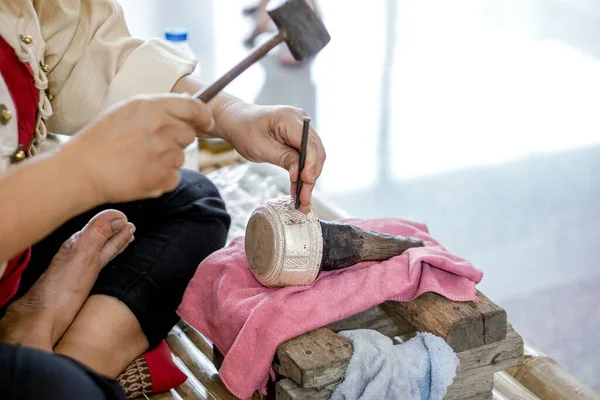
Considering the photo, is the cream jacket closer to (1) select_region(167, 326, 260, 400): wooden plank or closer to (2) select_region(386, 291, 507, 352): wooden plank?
(1) select_region(167, 326, 260, 400): wooden plank

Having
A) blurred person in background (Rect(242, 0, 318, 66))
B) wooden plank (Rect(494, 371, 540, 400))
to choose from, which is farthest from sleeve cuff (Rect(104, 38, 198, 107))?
blurred person in background (Rect(242, 0, 318, 66))

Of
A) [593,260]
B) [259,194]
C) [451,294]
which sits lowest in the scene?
[593,260]

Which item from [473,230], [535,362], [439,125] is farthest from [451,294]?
[439,125]

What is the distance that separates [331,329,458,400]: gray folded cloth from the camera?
121 centimetres

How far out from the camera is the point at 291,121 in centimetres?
131

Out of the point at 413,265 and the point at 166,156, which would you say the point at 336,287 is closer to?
the point at 413,265

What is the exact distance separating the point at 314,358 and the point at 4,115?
0.54 metres

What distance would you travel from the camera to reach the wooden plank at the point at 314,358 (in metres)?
1.20

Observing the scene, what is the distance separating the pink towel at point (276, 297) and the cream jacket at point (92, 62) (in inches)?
12.5

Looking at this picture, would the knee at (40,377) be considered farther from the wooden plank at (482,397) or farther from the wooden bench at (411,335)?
the wooden plank at (482,397)

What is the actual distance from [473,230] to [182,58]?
1276 mm

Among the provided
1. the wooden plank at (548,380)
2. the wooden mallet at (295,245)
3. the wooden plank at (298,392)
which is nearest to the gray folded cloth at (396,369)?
the wooden plank at (298,392)

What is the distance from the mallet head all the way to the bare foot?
41 cm

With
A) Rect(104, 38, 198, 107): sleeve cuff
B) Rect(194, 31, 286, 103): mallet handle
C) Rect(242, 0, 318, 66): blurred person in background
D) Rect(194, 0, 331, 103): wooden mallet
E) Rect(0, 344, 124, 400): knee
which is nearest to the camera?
Rect(0, 344, 124, 400): knee
